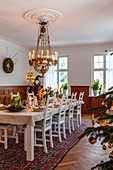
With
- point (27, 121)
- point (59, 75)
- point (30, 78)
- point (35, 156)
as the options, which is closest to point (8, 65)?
point (30, 78)

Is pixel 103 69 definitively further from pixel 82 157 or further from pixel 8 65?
pixel 82 157

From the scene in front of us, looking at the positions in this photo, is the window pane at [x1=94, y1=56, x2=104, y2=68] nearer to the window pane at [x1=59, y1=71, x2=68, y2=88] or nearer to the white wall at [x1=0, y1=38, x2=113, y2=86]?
the white wall at [x1=0, y1=38, x2=113, y2=86]

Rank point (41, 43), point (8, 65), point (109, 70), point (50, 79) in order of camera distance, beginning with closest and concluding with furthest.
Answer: point (41, 43)
point (8, 65)
point (109, 70)
point (50, 79)

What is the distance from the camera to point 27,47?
8.65 m

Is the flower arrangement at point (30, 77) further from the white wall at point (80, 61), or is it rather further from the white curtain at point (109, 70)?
the white curtain at point (109, 70)

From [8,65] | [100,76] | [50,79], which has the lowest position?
[50,79]

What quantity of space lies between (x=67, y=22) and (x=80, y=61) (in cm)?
336

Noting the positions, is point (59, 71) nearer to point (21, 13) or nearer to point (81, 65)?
point (81, 65)

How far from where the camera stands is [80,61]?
831cm

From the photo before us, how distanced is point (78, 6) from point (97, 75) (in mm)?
4607

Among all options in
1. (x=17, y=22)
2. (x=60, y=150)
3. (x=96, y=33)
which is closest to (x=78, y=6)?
(x=17, y=22)

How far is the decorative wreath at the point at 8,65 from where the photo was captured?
6.99 metres

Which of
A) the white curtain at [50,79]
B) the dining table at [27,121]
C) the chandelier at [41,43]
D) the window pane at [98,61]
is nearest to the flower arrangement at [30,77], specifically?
the white curtain at [50,79]

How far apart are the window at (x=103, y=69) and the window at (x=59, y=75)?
4.23 feet
